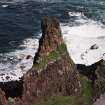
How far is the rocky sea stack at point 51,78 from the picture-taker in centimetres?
6397

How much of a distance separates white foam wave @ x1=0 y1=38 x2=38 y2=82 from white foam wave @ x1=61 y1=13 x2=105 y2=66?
920 cm

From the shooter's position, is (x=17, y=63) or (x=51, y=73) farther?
(x=17, y=63)

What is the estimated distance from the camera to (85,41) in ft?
368

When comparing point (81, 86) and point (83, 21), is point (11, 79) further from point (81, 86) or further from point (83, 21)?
point (83, 21)

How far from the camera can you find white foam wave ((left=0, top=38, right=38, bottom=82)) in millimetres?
91281

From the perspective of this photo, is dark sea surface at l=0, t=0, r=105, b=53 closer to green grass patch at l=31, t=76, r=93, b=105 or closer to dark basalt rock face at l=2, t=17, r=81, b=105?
green grass patch at l=31, t=76, r=93, b=105

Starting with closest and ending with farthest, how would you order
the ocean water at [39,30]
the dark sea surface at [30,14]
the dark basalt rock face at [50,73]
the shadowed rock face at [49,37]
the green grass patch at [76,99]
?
the dark basalt rock face at [50,73] < the shadowed rock face at [49,37] < the green grass patch at [76,99] < the ocean water at [39,30] < the dark sea surface at [30,14]

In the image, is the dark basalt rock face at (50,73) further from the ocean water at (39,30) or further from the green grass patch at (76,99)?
the ocean water at (39,30)

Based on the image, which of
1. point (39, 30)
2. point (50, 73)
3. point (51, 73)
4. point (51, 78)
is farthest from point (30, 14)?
point (50, 73)

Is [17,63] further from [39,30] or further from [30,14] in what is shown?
[30,14]

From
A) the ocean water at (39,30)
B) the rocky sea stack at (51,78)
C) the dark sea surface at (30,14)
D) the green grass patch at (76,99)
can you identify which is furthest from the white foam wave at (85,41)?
the rocky sea stack at (51,78)

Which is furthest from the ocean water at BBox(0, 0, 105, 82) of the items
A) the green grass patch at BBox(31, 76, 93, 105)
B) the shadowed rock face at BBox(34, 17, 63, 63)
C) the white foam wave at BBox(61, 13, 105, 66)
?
the shadowed rock face at BBox(34, 17, 63, 63)

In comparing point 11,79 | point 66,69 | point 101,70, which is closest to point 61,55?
point 66,69

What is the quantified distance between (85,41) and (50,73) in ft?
157
